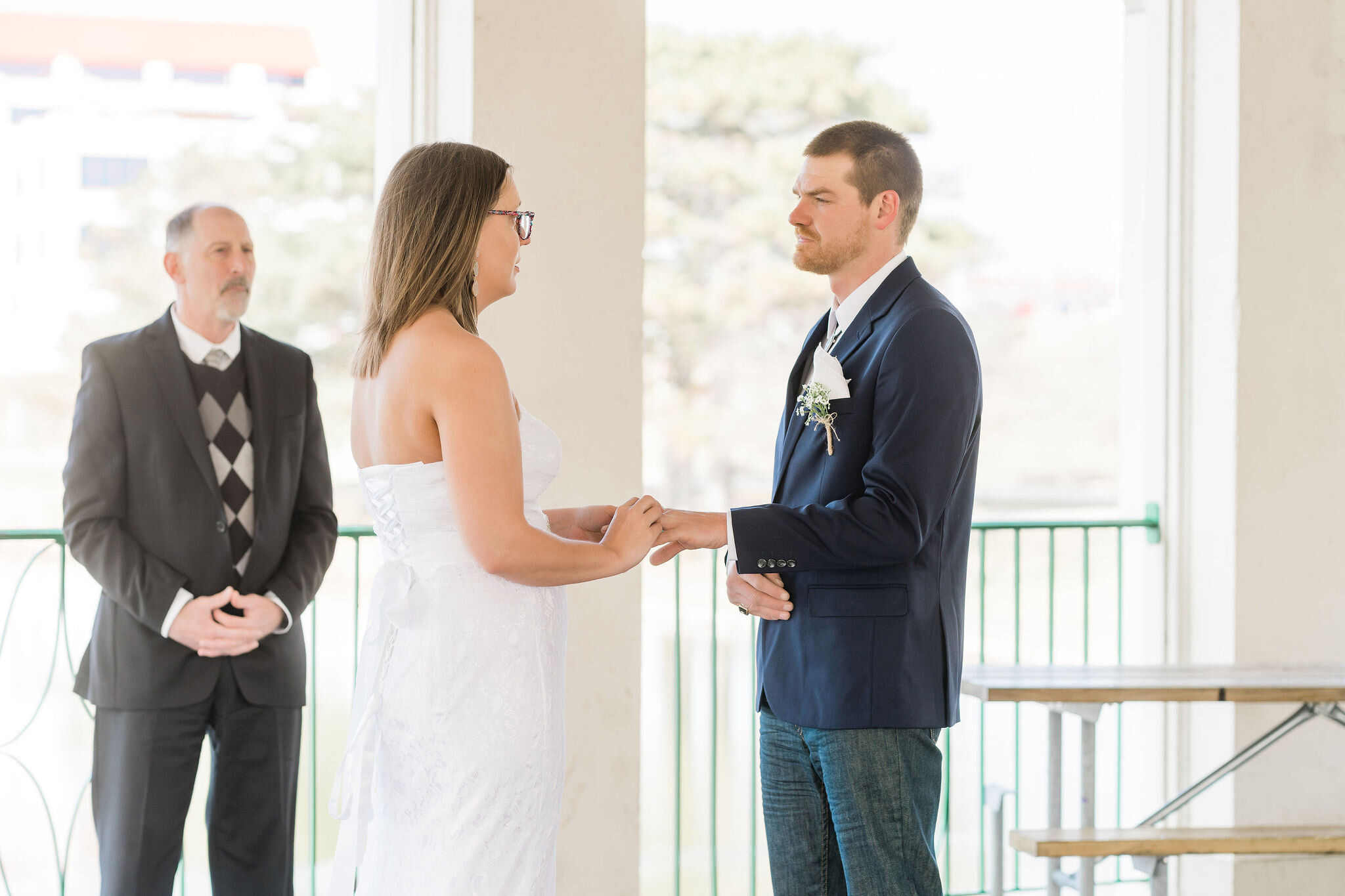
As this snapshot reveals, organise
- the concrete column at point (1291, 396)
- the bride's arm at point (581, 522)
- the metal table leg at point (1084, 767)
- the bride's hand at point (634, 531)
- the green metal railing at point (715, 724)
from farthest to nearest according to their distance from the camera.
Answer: the concrete column at point (1291, 396) < the green metal railing at point (715, 724) < the metal table leg at point (1084, 767) < the bride's arm at point (581, 522) < the bride's hand at point (634, 531)

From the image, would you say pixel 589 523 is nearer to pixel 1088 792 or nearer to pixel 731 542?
pixel 731 542

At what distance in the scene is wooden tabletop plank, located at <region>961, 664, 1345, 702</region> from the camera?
276 cm

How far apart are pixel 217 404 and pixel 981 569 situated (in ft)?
8.29

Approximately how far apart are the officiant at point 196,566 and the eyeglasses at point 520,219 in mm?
1002

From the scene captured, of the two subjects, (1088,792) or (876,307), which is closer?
(876,307)

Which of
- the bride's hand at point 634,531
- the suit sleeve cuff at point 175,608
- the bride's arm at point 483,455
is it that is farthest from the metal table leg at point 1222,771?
the suit sleeve cuff at point 175,608

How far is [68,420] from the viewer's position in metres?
12.0

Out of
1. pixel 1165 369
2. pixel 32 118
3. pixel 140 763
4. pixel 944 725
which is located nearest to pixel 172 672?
pixel 140 763

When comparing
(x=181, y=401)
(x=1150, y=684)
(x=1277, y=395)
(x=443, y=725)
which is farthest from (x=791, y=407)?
(x=1277, y=395)

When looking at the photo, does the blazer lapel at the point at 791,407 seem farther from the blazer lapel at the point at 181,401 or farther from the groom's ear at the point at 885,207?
the blazer lapel at the point at 181,401

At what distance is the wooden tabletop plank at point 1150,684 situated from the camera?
2760 mm

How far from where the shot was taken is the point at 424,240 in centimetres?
190

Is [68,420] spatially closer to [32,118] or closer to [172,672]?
[32,118]

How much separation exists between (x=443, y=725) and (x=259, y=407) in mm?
1189
